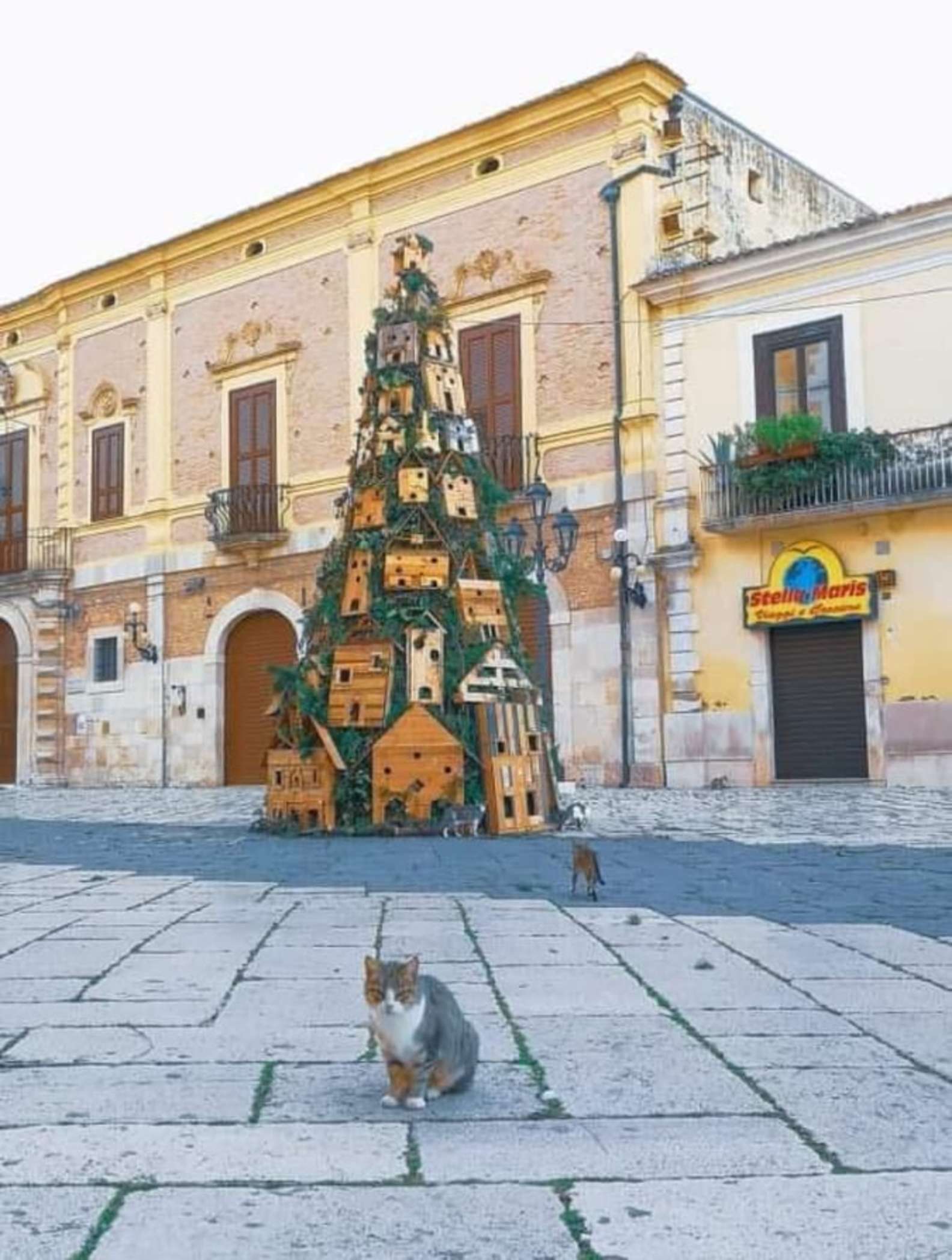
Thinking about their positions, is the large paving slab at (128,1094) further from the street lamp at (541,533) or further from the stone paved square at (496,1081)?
the street lamp at (541,533)

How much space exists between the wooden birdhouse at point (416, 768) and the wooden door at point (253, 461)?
465 inches

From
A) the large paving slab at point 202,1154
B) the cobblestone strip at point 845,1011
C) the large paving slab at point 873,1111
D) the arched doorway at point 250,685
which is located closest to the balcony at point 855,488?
the arched doorway at point 250,685

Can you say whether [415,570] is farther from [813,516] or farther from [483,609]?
[813,516]

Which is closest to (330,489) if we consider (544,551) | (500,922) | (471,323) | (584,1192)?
(471,323)

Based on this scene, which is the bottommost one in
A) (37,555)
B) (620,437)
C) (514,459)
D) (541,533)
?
(541,533)

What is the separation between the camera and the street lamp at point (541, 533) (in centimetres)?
1777

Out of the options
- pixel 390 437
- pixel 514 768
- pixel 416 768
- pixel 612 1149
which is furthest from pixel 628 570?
pixel 612 1149

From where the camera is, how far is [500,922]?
20.6 feet

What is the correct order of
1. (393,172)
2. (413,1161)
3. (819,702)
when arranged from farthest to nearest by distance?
(393,172) → (819,702) → (413,1161)

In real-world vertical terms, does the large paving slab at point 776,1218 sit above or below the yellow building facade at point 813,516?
below

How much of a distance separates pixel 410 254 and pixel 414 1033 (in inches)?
437

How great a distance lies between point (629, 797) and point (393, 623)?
585 centimetres

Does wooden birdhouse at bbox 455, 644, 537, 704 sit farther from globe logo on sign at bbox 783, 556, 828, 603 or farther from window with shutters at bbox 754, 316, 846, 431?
window with shutters at bbox 754, 316, 846, 431

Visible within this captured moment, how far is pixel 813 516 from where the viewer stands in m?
17.6
